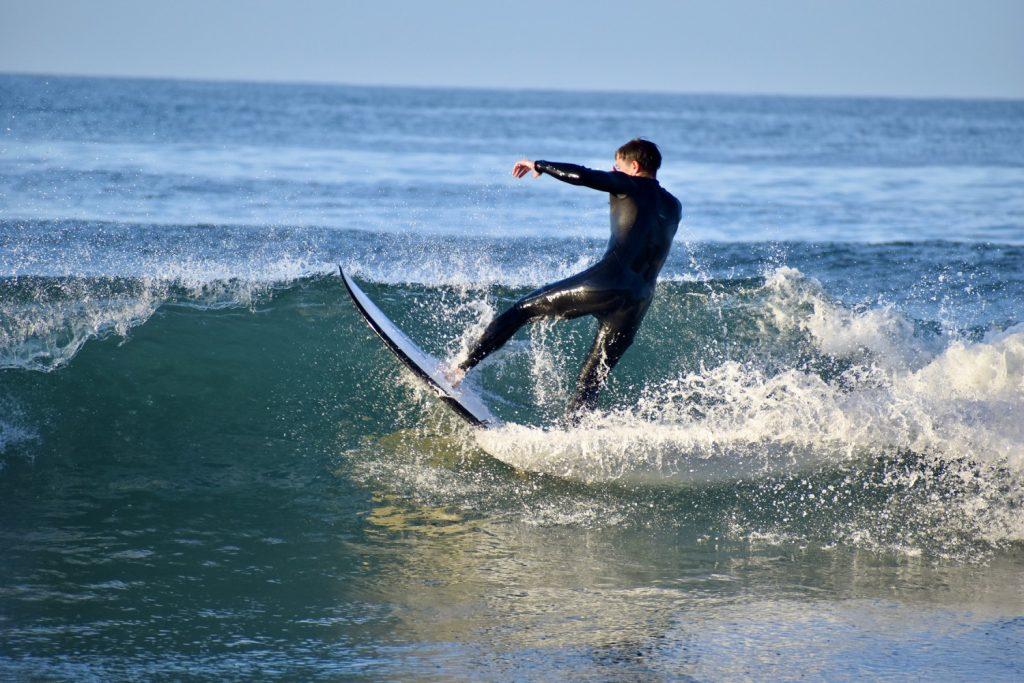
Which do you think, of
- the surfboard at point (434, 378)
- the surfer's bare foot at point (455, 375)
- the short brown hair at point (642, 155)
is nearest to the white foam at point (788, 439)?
the surfboard at point (434, 378)

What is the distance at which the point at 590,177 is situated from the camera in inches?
211

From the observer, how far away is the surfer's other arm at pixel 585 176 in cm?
537

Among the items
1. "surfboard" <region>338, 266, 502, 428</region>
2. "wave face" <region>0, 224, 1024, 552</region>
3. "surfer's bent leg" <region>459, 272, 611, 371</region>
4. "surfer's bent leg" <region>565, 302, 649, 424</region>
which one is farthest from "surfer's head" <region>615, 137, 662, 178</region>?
"surfboard" <region>338, 266, 502, 428</region>

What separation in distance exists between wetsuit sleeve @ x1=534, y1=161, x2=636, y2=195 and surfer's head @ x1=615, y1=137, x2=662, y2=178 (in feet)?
0.44

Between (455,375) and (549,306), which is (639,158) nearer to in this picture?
(549,306)

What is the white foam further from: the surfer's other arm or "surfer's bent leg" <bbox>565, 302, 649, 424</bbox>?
the surfer's other arm

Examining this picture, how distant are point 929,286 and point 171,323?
25.2 feet

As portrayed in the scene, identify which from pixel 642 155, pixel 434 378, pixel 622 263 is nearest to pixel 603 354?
pixel 622 263

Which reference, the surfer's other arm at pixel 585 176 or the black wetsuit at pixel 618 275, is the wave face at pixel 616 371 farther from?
the surfer's other arm at pixel 585 176

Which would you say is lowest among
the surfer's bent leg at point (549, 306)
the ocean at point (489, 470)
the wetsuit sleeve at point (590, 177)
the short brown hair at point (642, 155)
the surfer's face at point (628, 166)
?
the ocean at point (489, 470)

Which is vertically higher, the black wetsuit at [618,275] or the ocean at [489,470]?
the black wetsuit at [618,275]

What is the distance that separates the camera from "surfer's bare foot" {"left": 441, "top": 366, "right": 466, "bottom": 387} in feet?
19.7

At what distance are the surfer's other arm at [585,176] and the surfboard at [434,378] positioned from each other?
53.4 inches

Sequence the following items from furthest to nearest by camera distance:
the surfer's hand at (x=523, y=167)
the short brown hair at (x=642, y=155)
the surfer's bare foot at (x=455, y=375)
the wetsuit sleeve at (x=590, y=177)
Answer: the surfer's bare foot at (x=455, y=375), the short brown hair at (x=642, y=155), the surfer's hand at (x=523, y=167), the wetsuit sleeve at (x=590, y=177)
